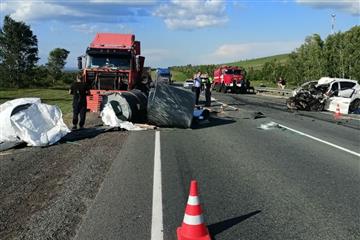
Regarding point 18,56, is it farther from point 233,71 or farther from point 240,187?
point 240,187

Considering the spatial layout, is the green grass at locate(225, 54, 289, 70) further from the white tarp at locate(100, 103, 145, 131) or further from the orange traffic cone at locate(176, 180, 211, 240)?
the orange traffic cone at locate(176, 180, 211, 240)

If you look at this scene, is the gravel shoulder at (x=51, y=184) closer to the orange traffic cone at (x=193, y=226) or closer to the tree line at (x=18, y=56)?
the orange traffic cone at (x=193, y=226)

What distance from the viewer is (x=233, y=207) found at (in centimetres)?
678

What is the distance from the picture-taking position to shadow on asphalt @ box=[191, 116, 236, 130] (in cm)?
1803

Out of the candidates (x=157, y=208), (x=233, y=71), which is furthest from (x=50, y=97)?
(x=157, y=208)

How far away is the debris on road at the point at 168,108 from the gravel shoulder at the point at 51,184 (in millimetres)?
3215

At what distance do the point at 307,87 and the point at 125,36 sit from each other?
10.8m

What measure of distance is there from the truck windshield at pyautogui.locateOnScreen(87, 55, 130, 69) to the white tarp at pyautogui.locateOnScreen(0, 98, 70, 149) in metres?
9.94

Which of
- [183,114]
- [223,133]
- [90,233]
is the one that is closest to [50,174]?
[90,233]

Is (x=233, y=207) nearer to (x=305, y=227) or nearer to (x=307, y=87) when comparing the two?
(x=305, y=227)

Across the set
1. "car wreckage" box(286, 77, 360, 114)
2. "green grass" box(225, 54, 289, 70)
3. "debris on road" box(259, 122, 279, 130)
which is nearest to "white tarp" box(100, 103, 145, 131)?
"debris on road" box(259, 122, 279, 130)

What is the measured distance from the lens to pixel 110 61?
77.7ft

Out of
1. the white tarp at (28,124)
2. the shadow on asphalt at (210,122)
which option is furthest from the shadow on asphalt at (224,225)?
the shadow on asphalt at (210,122)

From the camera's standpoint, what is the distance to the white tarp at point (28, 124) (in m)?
12.9
